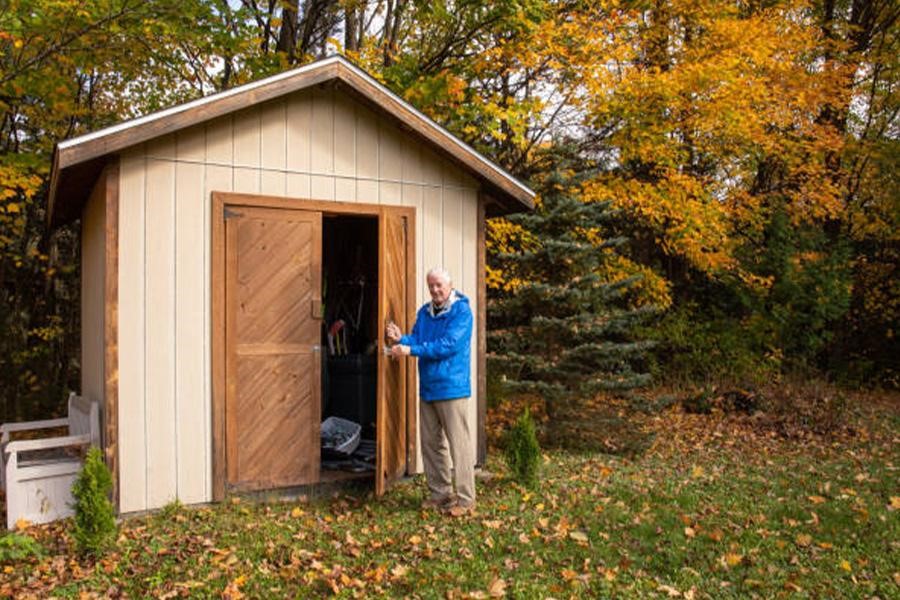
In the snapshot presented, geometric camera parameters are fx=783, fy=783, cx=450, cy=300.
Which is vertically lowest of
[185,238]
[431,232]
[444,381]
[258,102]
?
[444,381]

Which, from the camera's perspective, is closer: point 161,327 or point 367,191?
point 161,327

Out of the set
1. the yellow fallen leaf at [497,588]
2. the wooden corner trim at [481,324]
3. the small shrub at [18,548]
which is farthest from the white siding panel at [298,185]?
the yellow fallen leaf at [497,588]

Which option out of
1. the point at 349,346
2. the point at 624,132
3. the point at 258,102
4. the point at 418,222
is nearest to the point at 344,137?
the point at 258,102

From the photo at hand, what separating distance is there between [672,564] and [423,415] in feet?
7.48

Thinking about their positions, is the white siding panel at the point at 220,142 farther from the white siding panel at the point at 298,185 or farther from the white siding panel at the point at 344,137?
the white siding panel at the point at 344,137

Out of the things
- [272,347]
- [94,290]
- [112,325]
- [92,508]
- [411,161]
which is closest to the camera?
[92,508]

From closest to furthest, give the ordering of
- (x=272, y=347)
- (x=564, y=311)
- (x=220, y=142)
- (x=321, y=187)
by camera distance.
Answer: (x=220, y=142) → (x=272, y=347) → (x=321, y=187) → (x=564, y=311)

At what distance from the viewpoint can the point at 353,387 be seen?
8461 mm

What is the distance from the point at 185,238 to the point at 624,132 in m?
7.37

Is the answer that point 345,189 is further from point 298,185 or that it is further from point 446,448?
point 446,448

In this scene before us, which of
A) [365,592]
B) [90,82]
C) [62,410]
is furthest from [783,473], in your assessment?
[90,82]

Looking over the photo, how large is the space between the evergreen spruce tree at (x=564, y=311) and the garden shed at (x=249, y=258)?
1.90 metres

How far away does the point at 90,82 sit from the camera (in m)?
13.2

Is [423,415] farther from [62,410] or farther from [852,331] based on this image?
[852,331]
